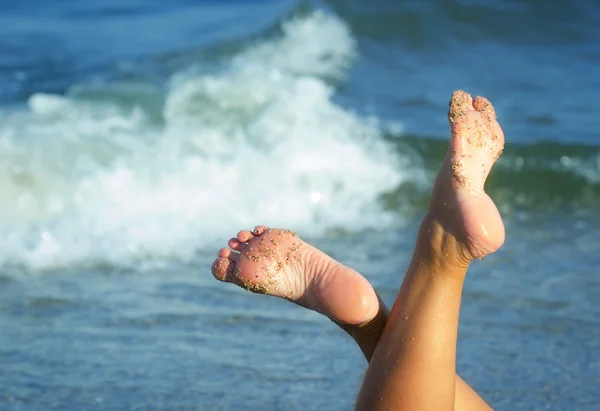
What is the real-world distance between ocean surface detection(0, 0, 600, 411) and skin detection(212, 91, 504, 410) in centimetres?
61

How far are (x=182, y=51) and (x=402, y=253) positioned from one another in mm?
3866

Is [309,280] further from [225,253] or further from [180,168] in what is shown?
[180,168]

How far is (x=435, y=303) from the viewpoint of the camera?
7.09 ft

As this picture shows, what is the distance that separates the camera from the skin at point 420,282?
214cm

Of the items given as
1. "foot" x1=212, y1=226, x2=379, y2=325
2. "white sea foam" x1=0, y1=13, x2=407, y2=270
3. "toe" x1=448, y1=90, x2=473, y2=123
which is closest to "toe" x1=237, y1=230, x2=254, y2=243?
"foot" x1=212, y1=226, x2=379, y2=325

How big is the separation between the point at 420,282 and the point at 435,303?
58mm

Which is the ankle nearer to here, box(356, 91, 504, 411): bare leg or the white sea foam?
box(356, 91, 504, 411): bare leg

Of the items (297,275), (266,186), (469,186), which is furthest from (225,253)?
(266,186)

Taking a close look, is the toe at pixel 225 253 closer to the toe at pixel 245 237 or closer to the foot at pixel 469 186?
the toe at pixel 245 237

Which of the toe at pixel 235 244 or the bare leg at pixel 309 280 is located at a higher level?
the toe at pixel 235 244

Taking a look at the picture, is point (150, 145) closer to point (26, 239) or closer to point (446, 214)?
point (26, 239)

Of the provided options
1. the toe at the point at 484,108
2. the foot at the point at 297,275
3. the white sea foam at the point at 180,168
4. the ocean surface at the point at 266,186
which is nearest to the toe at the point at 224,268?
the foot at the point at 297,275

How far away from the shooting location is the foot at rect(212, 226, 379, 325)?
2.21 meters

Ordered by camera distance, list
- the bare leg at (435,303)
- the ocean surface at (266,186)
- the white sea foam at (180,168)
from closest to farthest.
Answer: the bare leg at (435,303) < the ocean surface at (266,186) < the white sea foam at (180,168)
